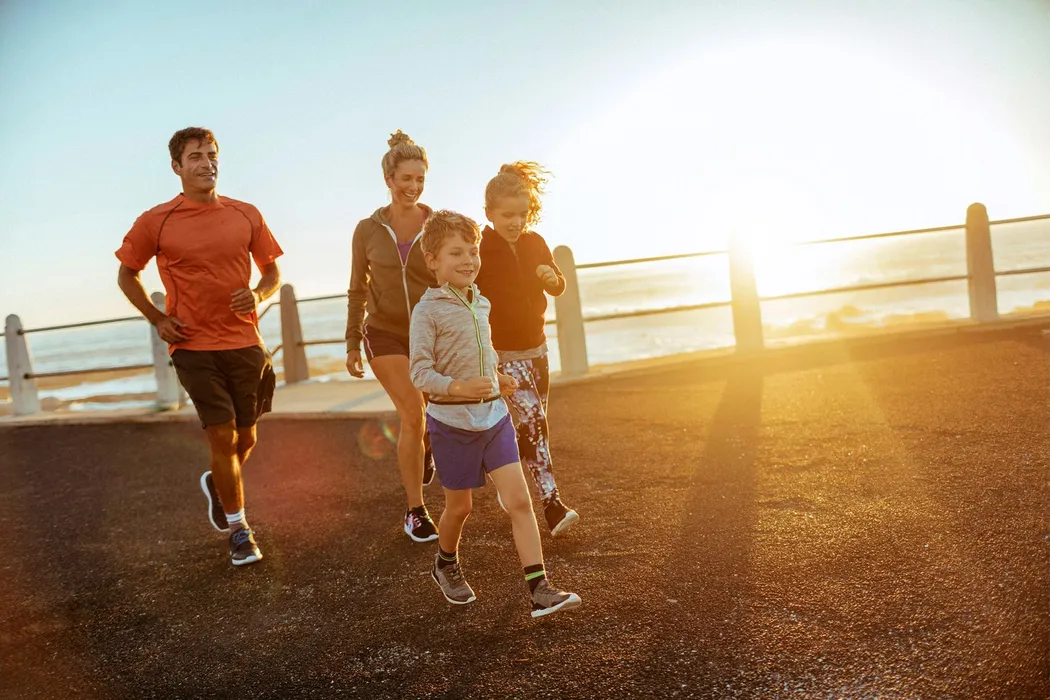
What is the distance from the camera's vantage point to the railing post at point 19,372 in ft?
38.3

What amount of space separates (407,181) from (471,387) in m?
1.46

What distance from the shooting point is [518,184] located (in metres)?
3.86

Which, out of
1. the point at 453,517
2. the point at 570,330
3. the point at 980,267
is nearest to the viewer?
the point at 453,517

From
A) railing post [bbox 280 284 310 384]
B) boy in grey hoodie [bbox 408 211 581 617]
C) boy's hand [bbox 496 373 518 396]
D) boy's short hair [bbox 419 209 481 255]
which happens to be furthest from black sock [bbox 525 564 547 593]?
railing post [bbox 280 284 310 384]

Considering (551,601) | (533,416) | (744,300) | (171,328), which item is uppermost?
(171,328)

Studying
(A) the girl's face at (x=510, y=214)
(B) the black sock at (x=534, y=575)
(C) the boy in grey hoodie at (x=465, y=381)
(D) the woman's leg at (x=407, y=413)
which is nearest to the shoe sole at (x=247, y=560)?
(D) the woman's leg at (x=407, y=413)

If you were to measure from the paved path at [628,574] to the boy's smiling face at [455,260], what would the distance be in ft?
4.02

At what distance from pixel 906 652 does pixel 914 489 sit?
1918 mm

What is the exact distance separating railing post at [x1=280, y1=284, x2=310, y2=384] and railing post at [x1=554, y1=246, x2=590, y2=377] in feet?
11.7

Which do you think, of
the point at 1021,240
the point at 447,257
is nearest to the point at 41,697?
the point at 447,257

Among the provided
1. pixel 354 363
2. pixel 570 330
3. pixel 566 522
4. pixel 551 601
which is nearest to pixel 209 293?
pixel 354 363

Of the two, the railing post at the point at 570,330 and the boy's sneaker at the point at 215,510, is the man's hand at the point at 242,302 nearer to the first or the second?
the boy's sneaker at the point at 215,510

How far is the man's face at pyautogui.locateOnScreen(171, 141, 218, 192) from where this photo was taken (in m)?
4.15

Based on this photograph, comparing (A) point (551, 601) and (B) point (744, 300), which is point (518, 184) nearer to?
(A) point (551, 601)
